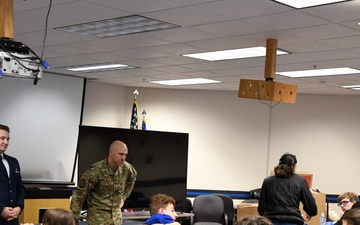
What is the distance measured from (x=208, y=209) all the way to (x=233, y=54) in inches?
123

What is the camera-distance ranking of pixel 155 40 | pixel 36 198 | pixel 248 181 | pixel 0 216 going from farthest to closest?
1. pixel 248 181
2. pixel 36 198
3. pixel 155 40
4. pixel 0 216

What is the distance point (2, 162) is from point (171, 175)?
5023 mm

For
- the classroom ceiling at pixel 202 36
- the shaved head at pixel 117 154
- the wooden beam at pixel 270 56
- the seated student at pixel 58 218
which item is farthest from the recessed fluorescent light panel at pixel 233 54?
the seated student at pixel 58 218

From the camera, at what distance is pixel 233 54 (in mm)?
8672

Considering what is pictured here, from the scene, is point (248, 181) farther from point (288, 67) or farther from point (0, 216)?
point (0, 216)

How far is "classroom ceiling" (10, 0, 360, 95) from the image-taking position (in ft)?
19.9

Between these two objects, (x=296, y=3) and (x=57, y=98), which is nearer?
(x=296, y=3)

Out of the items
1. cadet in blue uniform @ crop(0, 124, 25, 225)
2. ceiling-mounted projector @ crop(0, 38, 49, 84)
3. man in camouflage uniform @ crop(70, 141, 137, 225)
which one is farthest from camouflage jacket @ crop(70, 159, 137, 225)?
ceiling-mounted projector @ crop(0, 38, 49, 84)

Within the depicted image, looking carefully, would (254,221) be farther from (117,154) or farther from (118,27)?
(118,27)

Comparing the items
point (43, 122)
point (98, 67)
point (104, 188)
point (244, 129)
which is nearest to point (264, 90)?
point (104, 188)

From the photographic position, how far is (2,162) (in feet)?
18.6

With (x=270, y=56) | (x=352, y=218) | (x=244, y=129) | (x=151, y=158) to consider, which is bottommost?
(x=352, y=218)

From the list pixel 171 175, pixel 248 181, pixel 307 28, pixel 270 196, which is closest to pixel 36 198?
pixel 171 175

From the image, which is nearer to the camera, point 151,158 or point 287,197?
point 287,197
